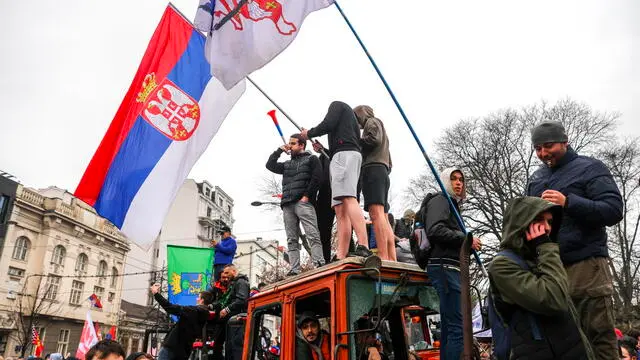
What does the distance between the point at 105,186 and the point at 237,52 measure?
250cm

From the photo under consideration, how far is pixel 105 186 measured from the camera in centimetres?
603

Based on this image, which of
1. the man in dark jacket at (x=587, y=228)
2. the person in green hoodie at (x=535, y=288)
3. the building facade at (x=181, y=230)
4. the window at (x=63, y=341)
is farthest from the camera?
the building facade at (x=181, y=230)

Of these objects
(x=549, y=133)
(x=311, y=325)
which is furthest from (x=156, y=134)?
(x=549, y=133)

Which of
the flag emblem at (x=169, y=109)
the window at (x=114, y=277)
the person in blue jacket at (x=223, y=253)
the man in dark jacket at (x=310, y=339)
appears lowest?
the man in dark jacket at (x=310, y=339)

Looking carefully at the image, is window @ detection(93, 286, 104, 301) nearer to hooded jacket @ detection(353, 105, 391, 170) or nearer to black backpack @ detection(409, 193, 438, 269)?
hooded jacket @ detection(353, 105, 391, 170)

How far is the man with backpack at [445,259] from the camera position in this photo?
3.57 meters

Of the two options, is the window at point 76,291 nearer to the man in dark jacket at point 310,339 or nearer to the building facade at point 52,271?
the building facade at point 52,271

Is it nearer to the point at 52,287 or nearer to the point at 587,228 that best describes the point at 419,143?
the point at 587,228

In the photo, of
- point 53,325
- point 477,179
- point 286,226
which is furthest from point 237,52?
point 53,325

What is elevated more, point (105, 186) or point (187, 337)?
point (105, 186)

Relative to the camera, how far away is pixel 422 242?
4.05 metres

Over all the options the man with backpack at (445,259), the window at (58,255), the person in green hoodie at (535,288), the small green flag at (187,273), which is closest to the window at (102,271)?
the window at (58,255)

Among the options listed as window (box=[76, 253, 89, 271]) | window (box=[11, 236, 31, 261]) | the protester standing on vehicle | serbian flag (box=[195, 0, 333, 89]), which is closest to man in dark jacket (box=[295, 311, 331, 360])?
the protester standing on vehicle

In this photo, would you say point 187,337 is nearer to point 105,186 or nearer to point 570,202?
point 105,186
